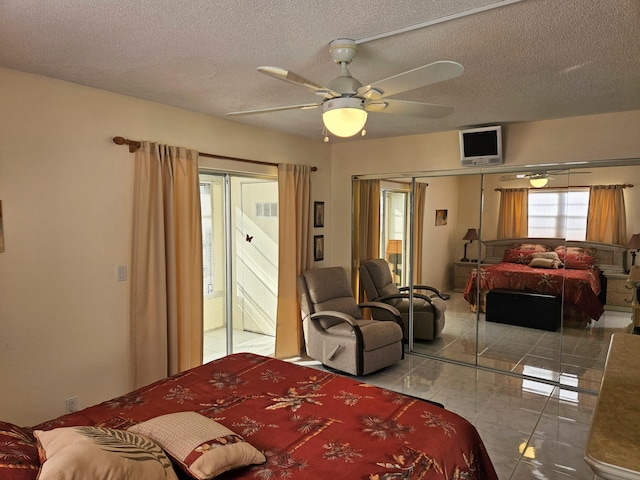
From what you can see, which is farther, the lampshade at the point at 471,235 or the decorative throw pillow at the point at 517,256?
the lampshade at the point at 471,235

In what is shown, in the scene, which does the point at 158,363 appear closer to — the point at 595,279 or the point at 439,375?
the point at 439,375

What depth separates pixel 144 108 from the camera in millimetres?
3502

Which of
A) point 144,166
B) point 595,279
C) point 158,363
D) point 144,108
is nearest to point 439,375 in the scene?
point 595,279

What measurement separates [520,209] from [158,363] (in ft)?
12.2

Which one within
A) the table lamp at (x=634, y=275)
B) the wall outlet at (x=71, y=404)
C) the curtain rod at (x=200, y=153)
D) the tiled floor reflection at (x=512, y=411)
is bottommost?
the tiled floor reflection at (x=512, y=411)

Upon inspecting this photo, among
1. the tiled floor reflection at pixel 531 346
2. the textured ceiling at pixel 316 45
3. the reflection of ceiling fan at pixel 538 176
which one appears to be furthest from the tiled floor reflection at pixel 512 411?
the textured ceiling at pixel 316 45

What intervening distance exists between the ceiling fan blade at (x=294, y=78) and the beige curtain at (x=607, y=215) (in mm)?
3104

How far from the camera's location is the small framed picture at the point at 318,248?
5367 millimetres

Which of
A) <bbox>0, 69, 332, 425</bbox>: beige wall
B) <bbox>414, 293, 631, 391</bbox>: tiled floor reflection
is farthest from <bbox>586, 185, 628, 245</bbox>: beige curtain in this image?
<bbox>0, 69, 332, 425</bbox>: beige wall

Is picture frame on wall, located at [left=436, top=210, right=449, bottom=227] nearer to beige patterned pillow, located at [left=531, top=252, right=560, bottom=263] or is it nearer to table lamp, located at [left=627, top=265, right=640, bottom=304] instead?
beige patterned pillow, located at [left=531, top=252, right=560, bottom=263]

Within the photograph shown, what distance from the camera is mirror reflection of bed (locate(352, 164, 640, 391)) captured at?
3.95m

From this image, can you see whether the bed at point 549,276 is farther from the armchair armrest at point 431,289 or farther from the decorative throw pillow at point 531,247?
the armchair armrest at point 431,289

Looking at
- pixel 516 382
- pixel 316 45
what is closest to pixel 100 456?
pixel 316 45

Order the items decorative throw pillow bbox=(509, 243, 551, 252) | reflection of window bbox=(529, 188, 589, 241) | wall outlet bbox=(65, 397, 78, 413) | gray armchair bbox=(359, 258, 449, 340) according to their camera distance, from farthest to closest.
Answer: gray armchair bbox=(359, 258, 449, 340)
decorative throw pillow bbox=(509, 243, 551, 252)
reflection of window bbox=(529, 188, 589, 241)
wall outlet bbox=(65, 397, 78, 413)
